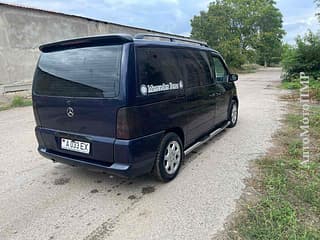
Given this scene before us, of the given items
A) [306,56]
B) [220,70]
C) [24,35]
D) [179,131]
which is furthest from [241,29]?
[179,131]

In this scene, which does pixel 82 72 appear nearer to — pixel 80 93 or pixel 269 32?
pixel 80 93

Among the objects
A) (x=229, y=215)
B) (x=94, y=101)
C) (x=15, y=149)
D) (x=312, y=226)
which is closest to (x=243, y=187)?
(x=229, y=215)

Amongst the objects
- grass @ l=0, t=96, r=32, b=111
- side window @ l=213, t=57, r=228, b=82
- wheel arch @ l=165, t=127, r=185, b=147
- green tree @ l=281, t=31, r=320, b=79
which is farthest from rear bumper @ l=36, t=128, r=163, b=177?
green tree @ l=281, t=31, r=320, b=79

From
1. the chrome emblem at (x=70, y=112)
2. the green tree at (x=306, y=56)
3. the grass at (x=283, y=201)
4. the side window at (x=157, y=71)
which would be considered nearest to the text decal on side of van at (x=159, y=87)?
the side window at (x=157, y=71)

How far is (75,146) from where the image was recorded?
127 inches

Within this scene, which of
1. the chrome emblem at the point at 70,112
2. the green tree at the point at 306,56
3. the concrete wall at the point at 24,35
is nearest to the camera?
the chrome emblem at the point at 70,112

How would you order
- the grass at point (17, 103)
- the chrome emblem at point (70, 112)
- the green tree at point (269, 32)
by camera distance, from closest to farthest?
1. the chrome emblem at point (70, 112)
2. the grass at point (17, 103)
3. the green tree at point (269, 32)

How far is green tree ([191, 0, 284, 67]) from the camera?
28.7m

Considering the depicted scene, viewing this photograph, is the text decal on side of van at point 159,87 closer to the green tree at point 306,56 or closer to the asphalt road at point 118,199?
the asphalt road at point 118,199

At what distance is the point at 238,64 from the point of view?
2975 centimetres

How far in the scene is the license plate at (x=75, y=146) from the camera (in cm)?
315

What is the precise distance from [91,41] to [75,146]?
1.26 m

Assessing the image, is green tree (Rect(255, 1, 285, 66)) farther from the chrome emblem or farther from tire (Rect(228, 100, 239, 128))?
the chrome emblem

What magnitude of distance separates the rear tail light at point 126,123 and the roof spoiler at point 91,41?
77 centimetres
